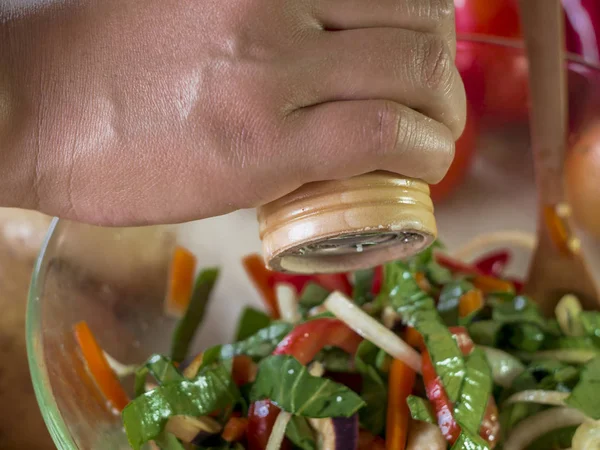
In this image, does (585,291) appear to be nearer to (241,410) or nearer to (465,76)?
(465,76)

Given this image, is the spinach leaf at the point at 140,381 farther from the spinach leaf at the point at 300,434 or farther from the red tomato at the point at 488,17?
the red tomato at the point at 488,17

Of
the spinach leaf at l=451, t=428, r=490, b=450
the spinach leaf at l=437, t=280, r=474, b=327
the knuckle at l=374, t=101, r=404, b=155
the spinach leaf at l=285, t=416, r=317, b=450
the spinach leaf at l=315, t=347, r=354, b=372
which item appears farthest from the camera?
the spinach leaf at l=437, t=280, r=474, b=327

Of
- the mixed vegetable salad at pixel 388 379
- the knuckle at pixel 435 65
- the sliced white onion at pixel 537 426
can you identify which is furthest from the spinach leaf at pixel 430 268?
the knuckle at pixel 435 65

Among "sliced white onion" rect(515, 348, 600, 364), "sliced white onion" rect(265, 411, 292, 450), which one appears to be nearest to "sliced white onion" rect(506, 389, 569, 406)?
"sliced white onion" rect(515, 348, 600, 364)

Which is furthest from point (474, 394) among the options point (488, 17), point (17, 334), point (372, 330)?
point (488, 17)

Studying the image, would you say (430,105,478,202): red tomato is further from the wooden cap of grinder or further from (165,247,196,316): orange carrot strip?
the wooden cap of grinder

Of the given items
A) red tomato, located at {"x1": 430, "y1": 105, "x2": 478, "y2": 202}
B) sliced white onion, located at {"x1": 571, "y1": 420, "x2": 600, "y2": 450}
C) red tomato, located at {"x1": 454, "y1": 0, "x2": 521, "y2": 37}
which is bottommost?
sliced white onion, located at {"x1": 571, "y1": 420, "x2": 600, "y2": 450}

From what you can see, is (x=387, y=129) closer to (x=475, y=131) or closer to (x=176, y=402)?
(x=176, y=402)

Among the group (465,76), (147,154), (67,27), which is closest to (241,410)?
(147,154)
